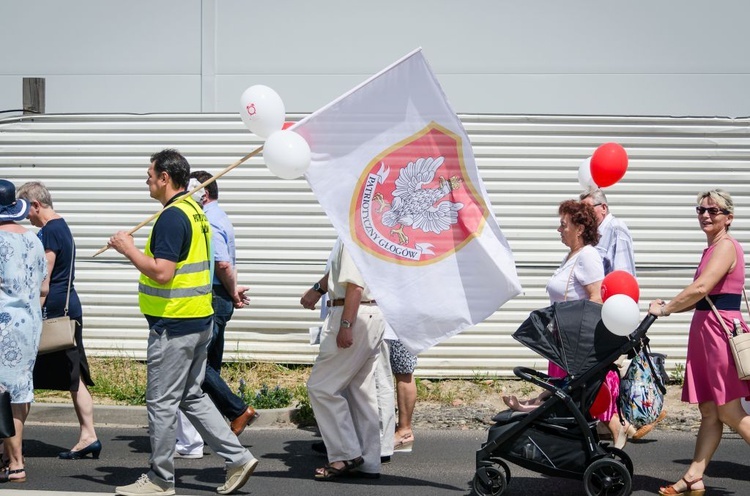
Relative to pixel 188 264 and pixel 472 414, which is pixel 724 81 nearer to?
pixel 472 414

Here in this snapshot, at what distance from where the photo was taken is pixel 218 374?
789 cm

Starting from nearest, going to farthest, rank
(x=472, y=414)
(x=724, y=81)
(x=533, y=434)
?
(x=533, y=434) < (x=472, y=414) < (x=724, y=81)

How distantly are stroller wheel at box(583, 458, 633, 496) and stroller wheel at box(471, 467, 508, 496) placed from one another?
486mm

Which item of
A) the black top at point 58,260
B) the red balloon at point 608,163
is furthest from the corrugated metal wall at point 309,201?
the black top at point 58,260

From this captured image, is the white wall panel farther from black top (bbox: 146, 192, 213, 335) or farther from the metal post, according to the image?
black top (bbox: 146, 192, 213, 335)

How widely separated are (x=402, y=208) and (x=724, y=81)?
211 inches

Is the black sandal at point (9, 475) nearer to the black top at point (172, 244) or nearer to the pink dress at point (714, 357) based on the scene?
the black top at point (172, 244)

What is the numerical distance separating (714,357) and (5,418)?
4.30 metres

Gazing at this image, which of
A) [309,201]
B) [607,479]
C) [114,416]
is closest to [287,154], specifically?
[607,479]

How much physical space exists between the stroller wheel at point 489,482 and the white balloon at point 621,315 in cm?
109

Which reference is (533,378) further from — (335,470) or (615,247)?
(615,247)

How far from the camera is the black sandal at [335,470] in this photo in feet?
22.2

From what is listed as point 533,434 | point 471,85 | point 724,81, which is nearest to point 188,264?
point 533,434

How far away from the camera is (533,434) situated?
20.2ft
